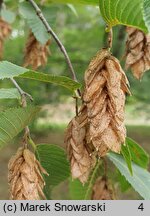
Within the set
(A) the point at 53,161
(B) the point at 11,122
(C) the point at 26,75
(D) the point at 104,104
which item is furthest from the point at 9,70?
(A) the point at 53,161

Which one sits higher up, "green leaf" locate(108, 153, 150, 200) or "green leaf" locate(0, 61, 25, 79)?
"green leaf" locate(0, 61, 25, 79)

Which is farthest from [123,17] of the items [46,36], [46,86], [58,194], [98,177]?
[58,194]

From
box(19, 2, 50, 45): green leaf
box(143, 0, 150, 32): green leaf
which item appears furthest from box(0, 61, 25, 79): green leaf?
box(19, 2, 50, 45): green leaf

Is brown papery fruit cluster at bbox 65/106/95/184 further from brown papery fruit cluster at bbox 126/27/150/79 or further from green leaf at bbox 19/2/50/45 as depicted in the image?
green leaf at bbox 19/2/50/45

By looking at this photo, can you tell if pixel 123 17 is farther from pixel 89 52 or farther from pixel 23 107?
pixel 89 52

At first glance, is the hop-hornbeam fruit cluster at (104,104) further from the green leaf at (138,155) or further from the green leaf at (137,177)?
the green leaf at (138,155)

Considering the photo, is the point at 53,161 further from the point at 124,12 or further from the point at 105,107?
the point at 124,12
